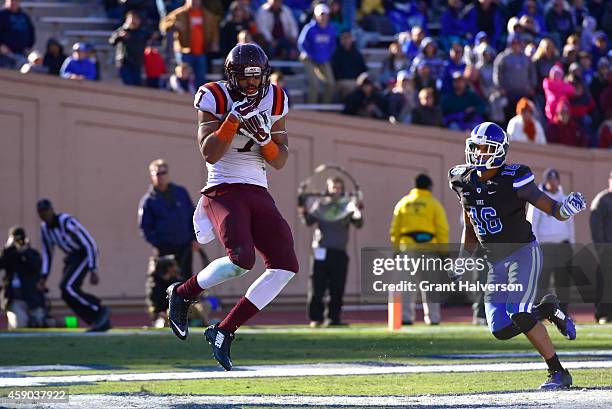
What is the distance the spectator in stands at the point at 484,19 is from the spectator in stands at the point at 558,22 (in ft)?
3.11

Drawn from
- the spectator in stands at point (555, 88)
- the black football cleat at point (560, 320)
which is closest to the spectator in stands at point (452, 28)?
the spectator in stands at point (555, 88)

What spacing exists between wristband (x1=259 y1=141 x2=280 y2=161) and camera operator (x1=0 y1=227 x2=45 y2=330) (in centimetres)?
845

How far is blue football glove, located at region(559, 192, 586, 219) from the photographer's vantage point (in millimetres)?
8844

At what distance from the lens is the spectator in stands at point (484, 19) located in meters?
22.6

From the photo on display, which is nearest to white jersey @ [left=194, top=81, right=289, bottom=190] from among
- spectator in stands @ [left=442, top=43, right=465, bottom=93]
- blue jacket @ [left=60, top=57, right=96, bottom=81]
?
blue jacket @ [left=60, top=57, right=96, bottom=81]

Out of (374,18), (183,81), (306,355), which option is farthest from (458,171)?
(374,18)

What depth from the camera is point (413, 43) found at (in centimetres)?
2147

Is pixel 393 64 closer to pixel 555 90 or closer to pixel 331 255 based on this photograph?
pixel 555 90

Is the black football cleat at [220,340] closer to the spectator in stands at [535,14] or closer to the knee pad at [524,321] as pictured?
the knee pad at [524,321]

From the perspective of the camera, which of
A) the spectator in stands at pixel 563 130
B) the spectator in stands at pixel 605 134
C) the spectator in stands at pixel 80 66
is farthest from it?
the spectator in stands at pixel 605 134

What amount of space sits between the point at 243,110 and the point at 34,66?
11530 millimetres

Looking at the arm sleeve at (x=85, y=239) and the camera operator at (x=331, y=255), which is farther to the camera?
the camera operator at (x=331, y=255)

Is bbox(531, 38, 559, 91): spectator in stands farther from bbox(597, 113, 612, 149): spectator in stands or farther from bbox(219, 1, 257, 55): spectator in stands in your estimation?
bbox(219, 1, 257, 55): spectator in stands

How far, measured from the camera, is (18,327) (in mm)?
16469
